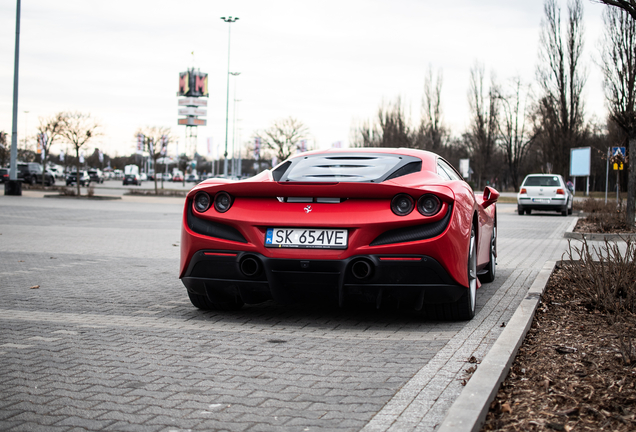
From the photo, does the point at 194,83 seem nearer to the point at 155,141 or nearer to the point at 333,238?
the point at 155,141

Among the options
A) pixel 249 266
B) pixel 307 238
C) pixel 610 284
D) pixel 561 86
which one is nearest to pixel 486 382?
pixel 307 238

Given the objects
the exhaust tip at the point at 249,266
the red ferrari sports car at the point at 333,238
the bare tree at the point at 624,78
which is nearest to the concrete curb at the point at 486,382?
the red ferrari sports car at the point at 333,238

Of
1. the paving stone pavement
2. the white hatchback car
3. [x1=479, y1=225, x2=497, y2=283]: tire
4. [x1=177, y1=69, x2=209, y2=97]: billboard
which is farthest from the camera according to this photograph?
[x1=177, y1=69, x2=209, y2=97]: billboard

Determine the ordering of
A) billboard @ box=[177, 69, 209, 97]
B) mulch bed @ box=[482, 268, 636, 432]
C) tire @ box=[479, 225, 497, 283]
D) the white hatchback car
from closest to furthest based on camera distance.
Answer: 1. mulch bed @ box=[482, 268, 636, 432]
2. tire @ box=[479, 225, 497, 283]
3. the white hatchback car
4. billboard @ box=[177, 69, 209, 97]

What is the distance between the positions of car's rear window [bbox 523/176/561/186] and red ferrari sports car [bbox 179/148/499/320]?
874 inches

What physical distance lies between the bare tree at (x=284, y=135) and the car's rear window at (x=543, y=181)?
162 feet

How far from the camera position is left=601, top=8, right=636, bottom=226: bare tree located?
1548 cm

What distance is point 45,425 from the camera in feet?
9.77

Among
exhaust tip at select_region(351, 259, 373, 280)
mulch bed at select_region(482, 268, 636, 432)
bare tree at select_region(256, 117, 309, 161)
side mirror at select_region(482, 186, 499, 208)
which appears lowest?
mulch bed at select_region(482, 268, 636, 432)

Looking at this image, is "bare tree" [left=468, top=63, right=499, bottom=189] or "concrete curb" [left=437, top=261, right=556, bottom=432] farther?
"bare tree" [left=468, top=63, right=499, bottom=189]

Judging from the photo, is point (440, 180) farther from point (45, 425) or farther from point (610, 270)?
point (45, 425)

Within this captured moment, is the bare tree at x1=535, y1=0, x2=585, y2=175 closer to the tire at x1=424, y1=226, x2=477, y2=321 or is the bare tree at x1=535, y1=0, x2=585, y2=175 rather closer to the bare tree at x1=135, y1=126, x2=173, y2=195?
the bare tree at x1=135, y1=126, x2=173, y2=195

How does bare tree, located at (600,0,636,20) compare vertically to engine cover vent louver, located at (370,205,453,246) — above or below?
above

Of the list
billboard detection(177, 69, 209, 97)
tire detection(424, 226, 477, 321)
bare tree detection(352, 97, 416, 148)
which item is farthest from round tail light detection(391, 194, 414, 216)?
billboard detection(177, 69, 209, 97)
